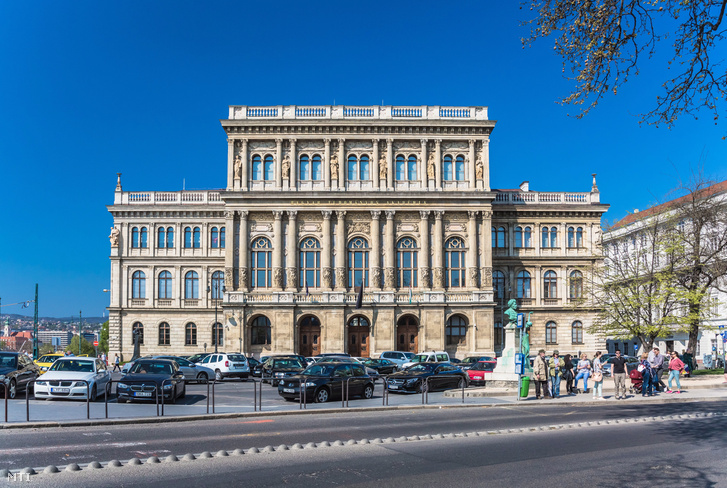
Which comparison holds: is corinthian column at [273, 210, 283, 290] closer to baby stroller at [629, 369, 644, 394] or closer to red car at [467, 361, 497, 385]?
red car at [467, 361, 497, 385]

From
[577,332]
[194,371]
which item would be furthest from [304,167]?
[577,332]

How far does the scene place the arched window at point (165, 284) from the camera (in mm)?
63594

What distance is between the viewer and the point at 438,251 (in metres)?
57.2

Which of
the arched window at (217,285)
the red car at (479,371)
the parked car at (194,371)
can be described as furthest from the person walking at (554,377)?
the arched window at (217,285)

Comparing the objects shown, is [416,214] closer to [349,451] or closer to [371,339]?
[371,339]

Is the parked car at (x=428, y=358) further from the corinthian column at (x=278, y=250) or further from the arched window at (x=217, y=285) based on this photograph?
the arched window at (x=217, y=285)

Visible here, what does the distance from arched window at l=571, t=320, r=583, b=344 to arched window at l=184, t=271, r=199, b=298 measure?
3713 cm

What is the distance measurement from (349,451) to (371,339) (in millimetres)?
42719

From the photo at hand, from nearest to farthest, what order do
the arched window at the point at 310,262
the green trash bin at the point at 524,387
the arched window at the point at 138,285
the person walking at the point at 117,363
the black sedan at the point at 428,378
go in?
1. the green trash bin at the point at 524,387
2. the black sedan at the point at 428,378
3. the person walking at the point at 117,363
4. the arched window at the point at 310,262
5. the arched window at the point at 138,285

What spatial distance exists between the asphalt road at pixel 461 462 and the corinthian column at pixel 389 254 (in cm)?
3862

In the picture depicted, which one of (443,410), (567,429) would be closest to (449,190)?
(443,410)

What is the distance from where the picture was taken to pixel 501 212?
63.0 meters

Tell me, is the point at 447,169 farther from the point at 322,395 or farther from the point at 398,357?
the point at 322,395

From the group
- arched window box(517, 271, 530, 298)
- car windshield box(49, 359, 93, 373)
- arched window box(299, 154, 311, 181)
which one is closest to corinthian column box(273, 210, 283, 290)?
arched window box(299, 154, 311, 181)
